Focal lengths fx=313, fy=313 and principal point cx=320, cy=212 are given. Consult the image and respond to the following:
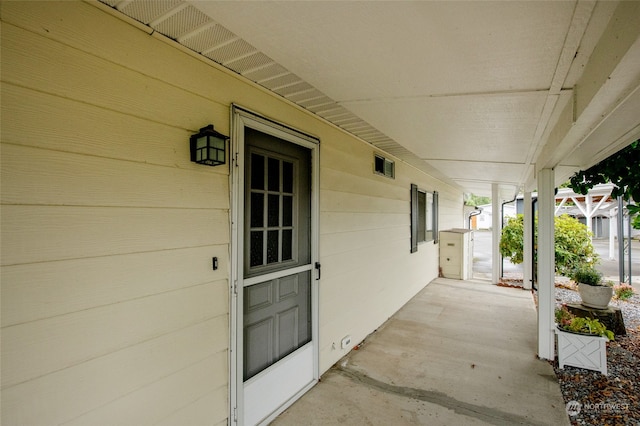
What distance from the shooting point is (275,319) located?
2.39 m

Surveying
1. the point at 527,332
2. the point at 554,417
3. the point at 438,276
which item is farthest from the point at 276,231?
the point at 438,276

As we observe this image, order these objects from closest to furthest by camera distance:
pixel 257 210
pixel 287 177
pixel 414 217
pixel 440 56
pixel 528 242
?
pixel 440 56, pixel 257 210, pixel 287 177, pixel 414 217, pixel 528 242

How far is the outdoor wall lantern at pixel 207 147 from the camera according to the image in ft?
5.46

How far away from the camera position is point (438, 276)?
7617mm

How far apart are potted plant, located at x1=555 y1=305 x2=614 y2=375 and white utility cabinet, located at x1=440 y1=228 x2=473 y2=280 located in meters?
4.13

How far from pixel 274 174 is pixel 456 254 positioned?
6385 mm

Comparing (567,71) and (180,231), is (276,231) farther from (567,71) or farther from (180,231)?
(567,71)

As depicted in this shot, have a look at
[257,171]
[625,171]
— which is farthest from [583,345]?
[257,171]

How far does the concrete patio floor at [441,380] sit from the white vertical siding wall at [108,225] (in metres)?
1.09

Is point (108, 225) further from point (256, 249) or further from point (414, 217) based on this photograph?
point (414, 217)

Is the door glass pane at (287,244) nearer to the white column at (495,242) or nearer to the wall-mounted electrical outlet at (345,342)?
the wall-mounted electrical outlet at (345,342)

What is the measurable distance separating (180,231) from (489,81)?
1957 mm

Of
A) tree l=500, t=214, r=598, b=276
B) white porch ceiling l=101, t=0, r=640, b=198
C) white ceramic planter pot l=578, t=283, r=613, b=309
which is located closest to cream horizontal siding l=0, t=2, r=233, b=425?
white porch ceiling l=101, t=0, r=640, b=198

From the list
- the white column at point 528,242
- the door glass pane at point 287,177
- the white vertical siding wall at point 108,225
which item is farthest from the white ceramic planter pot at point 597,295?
the white vertical siding wall at point 108,225
